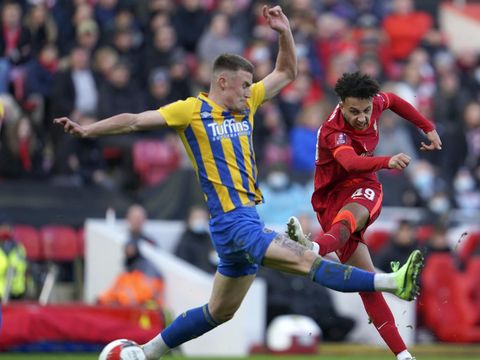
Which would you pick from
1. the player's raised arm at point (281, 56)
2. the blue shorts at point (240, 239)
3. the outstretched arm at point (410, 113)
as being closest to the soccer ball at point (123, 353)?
the blue shorts at point (240, 239)

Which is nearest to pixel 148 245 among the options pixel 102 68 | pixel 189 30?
pixel 102 68

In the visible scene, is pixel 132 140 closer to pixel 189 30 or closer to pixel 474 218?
pixel 189 30

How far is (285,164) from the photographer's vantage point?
1938 cm

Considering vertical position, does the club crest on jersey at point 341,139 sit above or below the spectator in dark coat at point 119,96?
below

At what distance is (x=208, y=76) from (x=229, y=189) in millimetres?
9346

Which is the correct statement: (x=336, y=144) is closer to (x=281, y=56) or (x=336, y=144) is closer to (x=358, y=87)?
(x=358, y=87)

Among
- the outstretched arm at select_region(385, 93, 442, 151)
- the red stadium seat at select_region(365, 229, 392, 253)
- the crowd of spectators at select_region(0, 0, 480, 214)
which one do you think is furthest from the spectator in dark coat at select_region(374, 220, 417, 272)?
the outstretched arm at select_region(385, 93, 442, 151)

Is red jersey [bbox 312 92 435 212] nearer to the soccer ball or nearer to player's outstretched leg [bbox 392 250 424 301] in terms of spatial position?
player's outstretched leg [bbox 392 250 424 301]

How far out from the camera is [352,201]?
11148 mm

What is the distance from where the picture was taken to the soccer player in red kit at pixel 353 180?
1086 centimetres

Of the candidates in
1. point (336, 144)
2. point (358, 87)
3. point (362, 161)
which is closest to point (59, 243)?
point (336, 144)

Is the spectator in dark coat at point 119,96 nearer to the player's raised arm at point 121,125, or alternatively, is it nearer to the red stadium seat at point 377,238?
the red stadium seat at point 377,238

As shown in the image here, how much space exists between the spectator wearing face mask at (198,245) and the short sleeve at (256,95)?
6897mm

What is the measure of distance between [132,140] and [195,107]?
8138 millimetres
